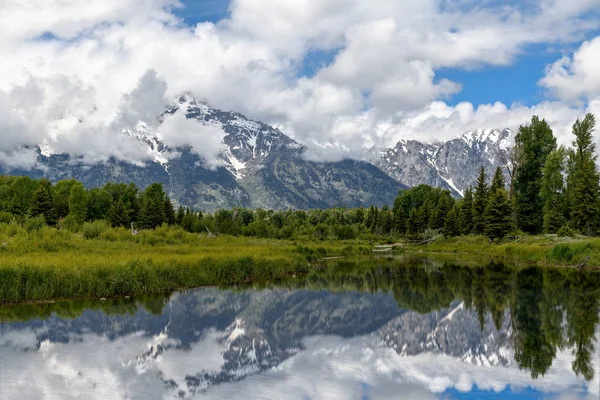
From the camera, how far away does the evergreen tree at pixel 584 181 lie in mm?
65438

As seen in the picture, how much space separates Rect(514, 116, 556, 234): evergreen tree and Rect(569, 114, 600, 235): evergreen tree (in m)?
5.97

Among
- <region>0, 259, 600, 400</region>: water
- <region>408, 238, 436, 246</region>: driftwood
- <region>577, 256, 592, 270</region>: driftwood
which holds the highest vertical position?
<region>577, 256, 592, 270</region>: driftwood

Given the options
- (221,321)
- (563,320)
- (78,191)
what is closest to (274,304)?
(221,321)

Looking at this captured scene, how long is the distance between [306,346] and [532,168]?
7395 cm

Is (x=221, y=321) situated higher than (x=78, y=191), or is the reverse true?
(x=78, y=191)

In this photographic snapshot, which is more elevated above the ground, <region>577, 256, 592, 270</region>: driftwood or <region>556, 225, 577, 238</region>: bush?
<region>556, 225, 577, 238</region>: bush

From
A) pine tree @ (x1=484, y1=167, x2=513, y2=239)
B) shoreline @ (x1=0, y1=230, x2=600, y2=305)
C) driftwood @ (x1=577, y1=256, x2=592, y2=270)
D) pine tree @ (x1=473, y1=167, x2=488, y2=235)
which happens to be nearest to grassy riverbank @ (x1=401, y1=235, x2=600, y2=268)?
driftwood @ (x1=577, y1=256, x2=592, y2=270)

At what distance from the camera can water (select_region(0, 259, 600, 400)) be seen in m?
12.5

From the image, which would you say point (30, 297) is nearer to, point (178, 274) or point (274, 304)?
point (178, 274)

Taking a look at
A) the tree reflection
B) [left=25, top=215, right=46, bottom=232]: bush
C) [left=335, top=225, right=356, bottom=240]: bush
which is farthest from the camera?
[left=335, top=225, right=356, bottom=240]: bush

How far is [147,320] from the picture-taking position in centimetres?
2100

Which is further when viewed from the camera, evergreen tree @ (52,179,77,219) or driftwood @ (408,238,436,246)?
evergreen tree @ (52,179,77,219)

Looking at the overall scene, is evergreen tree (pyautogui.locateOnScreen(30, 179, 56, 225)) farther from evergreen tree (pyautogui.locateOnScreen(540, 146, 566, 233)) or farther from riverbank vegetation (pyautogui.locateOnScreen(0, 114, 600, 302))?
evergreen tree (pyautogui.locateOnScreen(540, 146, 566, 233))

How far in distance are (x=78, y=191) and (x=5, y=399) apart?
106 meters
